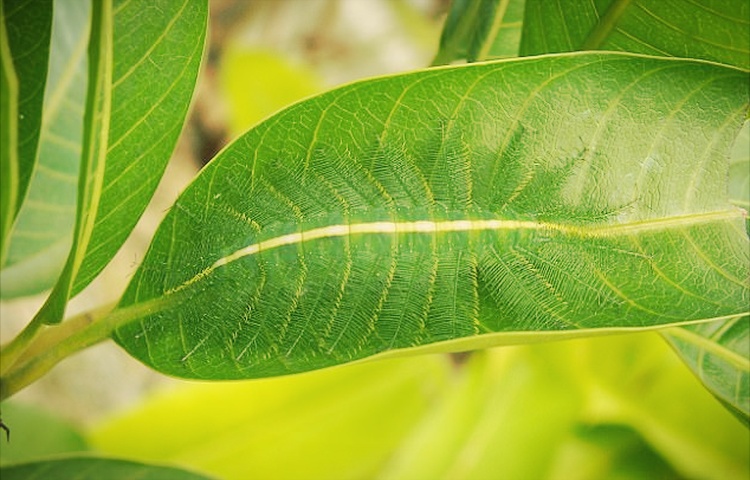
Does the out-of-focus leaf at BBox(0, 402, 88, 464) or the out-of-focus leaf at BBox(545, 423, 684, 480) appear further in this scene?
the out-of-focus leaf at BBox(545, 423, 684, 480)

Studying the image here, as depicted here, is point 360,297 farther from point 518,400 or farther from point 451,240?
point 518,400

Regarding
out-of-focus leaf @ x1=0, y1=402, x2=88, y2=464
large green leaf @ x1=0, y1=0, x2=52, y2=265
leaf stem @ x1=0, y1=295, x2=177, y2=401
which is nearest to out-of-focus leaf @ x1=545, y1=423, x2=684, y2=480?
out-of-focus leaf @ x1=0, y1=402, x2=88, y2=464

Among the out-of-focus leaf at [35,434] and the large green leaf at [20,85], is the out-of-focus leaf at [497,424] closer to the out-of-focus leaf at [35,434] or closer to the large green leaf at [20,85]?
the out-of-focus leaf at [35,434]

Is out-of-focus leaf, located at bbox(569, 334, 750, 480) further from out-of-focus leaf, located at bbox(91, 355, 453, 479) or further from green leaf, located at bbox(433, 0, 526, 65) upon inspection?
green leaf, located at bbox(433, 0, 526, 65)

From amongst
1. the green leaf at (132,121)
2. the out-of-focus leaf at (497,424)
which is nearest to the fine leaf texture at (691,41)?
the green leaf at (132,121)

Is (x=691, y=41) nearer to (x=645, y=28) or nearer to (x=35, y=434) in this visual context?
(x=645, y=28)
